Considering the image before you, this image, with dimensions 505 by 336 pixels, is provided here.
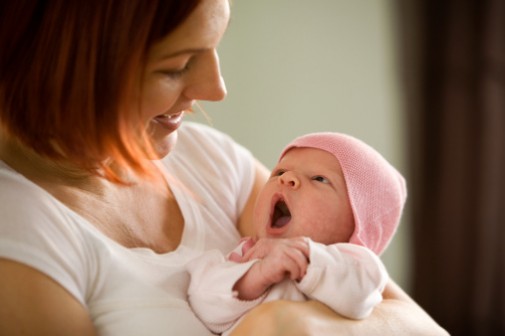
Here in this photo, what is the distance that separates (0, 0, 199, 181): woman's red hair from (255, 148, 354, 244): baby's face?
34 cm

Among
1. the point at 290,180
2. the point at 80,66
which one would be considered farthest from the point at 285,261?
the point at 80,66

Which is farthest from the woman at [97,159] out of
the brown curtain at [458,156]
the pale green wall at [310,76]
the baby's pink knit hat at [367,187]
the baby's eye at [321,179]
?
the brown curtain at [458,156]

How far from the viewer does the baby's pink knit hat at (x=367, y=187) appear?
4.80 ft

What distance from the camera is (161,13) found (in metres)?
1.19

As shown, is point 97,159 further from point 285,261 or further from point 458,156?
point 458,156

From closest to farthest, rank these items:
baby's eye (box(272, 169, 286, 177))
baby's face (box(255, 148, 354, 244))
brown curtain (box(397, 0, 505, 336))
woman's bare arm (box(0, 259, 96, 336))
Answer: woman's bare arm (box(0, 259, 96, 336)) < baby's face (box(255, 148, 354, 244)) < baby's eye (box(272, 169, 286, 177)) < brown curtain (box(397, 0, 505, 336))

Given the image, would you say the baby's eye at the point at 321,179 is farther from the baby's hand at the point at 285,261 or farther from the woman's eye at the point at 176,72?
the woman's eye at the point at 176,72

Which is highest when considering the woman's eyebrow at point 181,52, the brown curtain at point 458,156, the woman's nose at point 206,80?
the woman's eyebrow at point 181,52

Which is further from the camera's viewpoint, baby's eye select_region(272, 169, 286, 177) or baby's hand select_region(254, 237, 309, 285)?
baby's eye select_region(272, 169, 286, 177)

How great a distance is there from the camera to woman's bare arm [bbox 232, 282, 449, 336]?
1.20 m

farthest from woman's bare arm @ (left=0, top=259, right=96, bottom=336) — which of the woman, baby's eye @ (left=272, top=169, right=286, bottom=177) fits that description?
baby's eye @ (left=272, top=169, right=286, bottom=177)

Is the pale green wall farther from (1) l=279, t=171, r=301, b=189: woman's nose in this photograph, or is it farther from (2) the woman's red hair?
(2) the woman's red hair

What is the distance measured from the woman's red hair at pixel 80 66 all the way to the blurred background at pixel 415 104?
4.84 ft

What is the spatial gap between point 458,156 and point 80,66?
2.13 m
